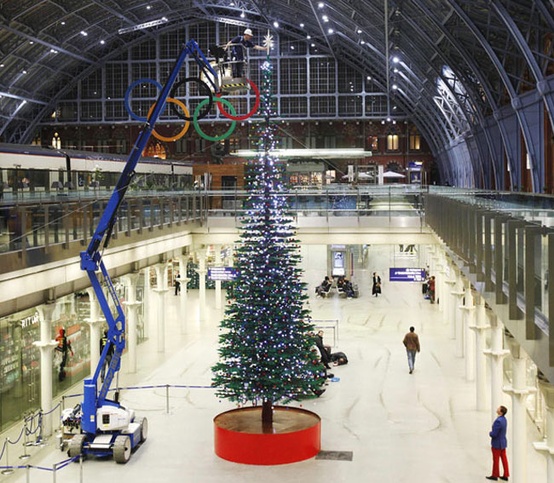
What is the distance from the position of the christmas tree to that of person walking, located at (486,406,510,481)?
378cm

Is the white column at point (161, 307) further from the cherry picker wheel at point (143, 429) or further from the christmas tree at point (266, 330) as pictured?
the christmas tree at point (266, 330)

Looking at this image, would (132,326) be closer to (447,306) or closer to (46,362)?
(46,362)

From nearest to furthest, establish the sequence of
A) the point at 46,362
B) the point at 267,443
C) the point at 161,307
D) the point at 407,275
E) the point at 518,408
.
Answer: the point at 518,408
the point at 267,443
the point at 46,362
the point at 161,307
the point at 407,275

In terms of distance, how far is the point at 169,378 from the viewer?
25.4 metres

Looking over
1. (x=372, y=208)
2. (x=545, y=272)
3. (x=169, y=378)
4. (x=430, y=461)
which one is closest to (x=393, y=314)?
(x=372, y=208)

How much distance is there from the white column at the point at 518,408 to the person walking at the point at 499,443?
4.05 feet

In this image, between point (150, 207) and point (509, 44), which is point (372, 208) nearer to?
point (509, 44)

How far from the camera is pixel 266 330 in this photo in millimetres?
17719

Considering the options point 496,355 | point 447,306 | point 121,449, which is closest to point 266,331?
point 121,449

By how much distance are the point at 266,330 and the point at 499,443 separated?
16.5 feet

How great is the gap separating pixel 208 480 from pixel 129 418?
2.54 meters

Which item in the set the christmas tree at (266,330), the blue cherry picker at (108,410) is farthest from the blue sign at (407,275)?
the blue cherry picker at (108,410)

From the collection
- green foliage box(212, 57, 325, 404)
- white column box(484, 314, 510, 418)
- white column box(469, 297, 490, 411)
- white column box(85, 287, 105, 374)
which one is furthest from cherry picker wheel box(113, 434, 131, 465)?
white column box(469, 297, 490, 411)

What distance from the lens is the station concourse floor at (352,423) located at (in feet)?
53.1
